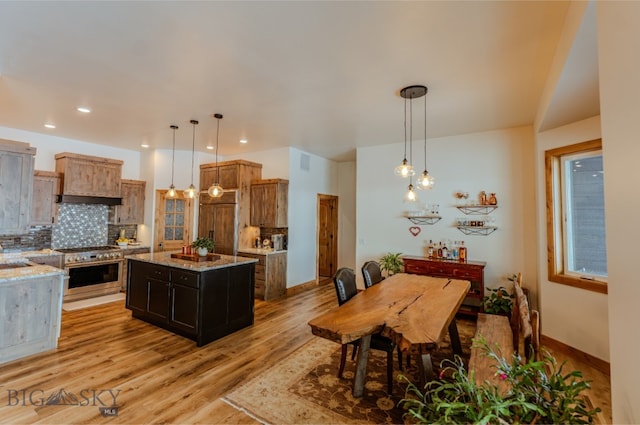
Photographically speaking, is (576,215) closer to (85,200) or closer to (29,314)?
(29,314)

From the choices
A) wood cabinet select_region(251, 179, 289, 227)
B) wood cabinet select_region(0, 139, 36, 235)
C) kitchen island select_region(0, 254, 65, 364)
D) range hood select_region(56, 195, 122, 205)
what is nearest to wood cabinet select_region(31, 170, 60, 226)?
range hood select_region(56, 195, 122, 205)

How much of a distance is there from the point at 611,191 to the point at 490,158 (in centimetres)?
397

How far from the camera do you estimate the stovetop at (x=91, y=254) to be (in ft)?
16.8

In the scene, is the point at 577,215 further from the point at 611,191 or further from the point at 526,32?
the point at 611,191

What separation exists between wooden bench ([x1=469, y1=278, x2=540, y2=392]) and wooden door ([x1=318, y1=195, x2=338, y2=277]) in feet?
15.0

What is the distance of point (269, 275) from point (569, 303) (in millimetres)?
4390

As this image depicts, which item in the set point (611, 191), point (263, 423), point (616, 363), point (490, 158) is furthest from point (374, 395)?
point (490, 158)

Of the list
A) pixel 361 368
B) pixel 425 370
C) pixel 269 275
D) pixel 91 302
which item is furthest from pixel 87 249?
pixel 425 370

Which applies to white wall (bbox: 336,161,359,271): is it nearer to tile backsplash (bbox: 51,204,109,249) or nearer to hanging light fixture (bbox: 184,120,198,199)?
hanging light fixture (bbox: 184,120,198,199)

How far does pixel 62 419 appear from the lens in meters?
2.23

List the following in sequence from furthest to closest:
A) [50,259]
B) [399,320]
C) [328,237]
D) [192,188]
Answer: [328,237]
[50,259]
[192,188]
[399,320]

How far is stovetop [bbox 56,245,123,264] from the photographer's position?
201 inches

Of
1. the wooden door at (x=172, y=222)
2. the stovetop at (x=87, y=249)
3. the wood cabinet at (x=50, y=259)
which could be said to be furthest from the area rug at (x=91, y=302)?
the wooden door at (x=172, y=222)

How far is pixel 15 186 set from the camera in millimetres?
3633
